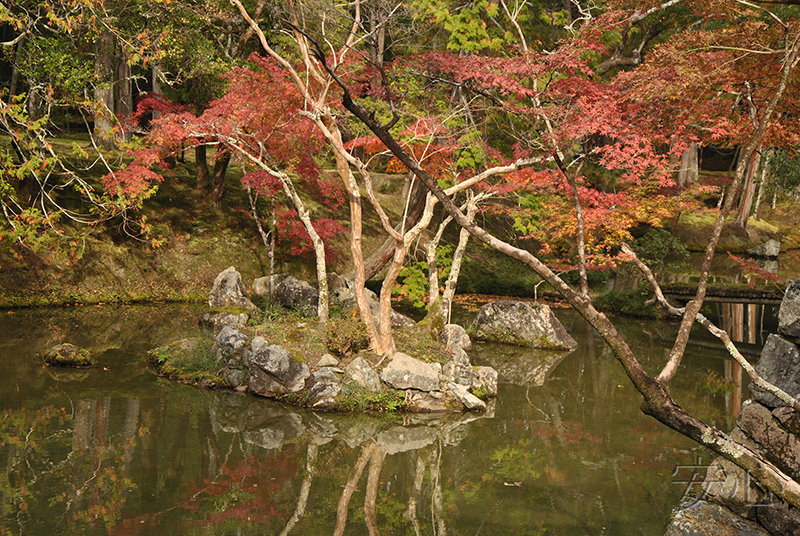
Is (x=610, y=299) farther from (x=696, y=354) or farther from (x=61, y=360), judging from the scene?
(x=61, y=360)

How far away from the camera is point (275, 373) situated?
8.32 m

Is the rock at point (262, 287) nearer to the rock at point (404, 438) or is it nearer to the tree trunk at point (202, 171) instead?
the tree trunk at point (202, 171)

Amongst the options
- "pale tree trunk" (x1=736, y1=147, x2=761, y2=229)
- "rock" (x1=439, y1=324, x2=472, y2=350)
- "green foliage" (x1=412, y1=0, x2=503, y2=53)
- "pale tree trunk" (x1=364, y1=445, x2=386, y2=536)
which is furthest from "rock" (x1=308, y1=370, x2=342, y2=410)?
"pale tree trunk" (x1=736, y1=147, x2=761, y2=229)

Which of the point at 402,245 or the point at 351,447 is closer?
the point at 351,447

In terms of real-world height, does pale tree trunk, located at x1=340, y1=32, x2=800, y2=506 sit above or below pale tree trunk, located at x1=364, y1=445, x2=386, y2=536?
above

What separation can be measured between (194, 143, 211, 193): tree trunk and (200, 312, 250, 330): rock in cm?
723

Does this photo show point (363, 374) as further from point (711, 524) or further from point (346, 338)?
point (711, 524)

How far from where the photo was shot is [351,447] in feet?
22.1

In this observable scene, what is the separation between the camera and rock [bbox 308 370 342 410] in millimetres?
7965

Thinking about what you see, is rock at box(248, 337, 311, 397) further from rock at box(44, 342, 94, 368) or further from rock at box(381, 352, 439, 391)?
rock at box(44, 342, 94, 368)

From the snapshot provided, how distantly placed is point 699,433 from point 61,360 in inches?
352

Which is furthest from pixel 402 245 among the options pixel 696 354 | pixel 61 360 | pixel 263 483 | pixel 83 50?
pixel 83 50

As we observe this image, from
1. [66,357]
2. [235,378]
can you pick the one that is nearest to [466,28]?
[235,378]

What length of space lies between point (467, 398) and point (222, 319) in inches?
237
